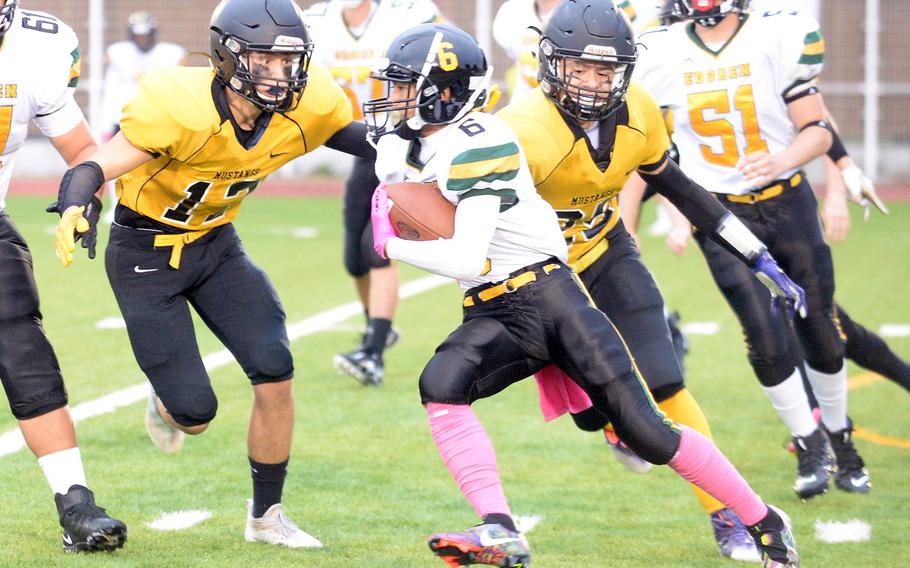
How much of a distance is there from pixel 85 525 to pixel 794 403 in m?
2.62

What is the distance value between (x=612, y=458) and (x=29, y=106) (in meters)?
2.70

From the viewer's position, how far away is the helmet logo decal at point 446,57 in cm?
403

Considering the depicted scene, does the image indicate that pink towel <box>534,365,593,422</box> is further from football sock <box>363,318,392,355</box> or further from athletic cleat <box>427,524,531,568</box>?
football sock <box>363,318,392,355</box>

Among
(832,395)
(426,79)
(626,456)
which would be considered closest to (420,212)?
(426,79)

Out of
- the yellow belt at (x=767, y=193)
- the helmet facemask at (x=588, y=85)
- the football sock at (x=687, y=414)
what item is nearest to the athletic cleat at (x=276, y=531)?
the football sock at (x=687, y=414)

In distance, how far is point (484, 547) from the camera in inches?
142

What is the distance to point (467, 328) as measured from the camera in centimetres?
399

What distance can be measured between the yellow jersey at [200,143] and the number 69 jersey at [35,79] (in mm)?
300

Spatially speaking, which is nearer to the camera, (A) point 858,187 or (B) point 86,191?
(B) point 86,191

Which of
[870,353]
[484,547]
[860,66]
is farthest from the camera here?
[860,66]

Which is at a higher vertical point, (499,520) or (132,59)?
(499,520)

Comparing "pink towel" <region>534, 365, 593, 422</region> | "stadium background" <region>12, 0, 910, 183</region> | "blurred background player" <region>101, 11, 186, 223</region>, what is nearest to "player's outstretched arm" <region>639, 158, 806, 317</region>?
"pink towel" <region>534, 365, 593, 422</region>

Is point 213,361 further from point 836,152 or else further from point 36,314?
point 836,152

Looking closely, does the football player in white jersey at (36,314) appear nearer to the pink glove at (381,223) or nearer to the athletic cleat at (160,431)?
the athletic cleat at (160,431)
